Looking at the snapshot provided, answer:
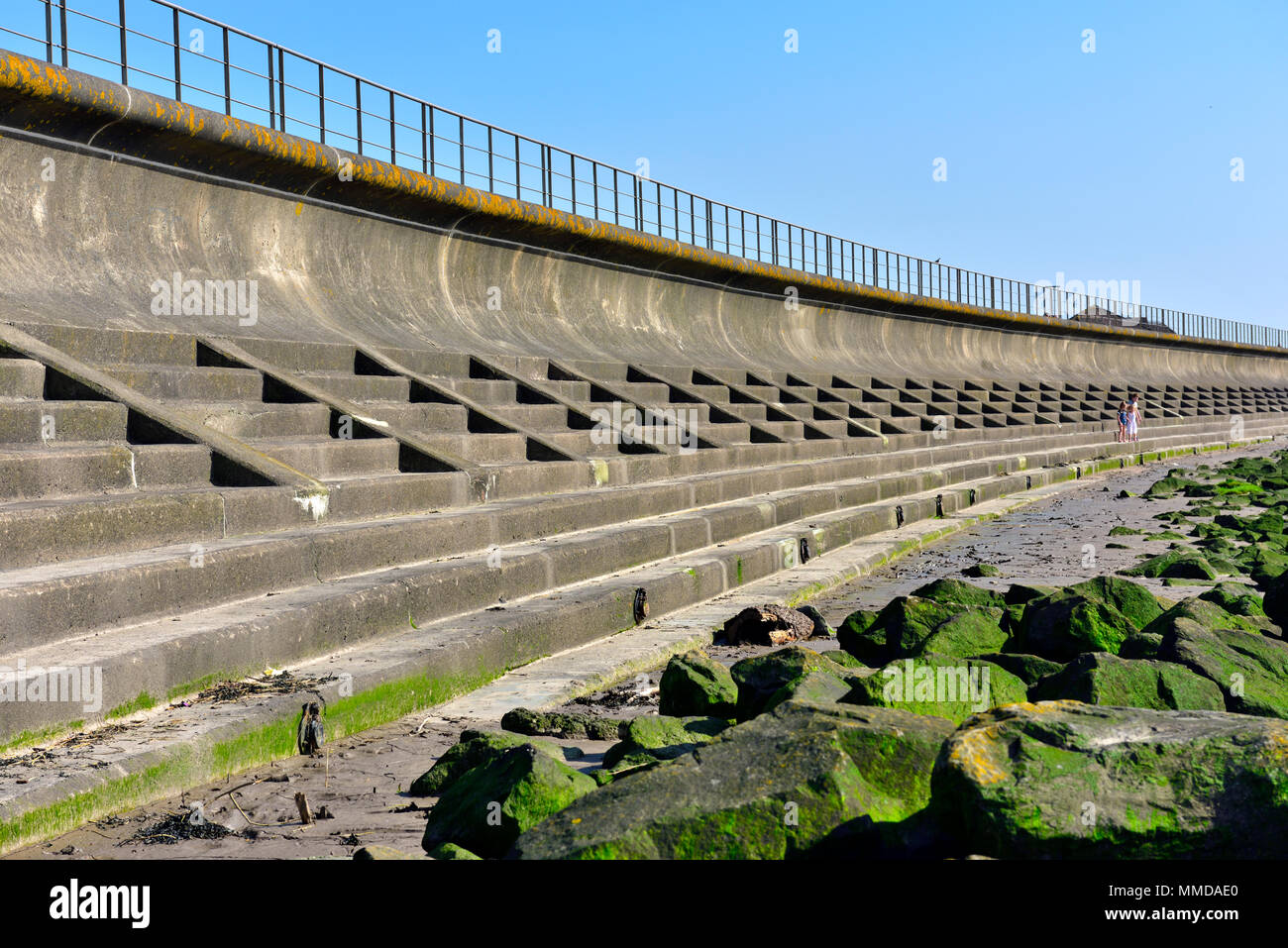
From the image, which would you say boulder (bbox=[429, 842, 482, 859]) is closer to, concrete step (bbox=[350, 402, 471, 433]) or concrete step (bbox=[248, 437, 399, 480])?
concrete step (bbox=[248, 437, 399, 480])

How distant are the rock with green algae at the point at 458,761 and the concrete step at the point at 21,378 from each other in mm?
3609

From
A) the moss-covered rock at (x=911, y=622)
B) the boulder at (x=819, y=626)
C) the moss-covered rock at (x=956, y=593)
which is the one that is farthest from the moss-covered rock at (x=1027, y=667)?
the boulder at (x=819, y=626)

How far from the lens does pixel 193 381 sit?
782 centimetres

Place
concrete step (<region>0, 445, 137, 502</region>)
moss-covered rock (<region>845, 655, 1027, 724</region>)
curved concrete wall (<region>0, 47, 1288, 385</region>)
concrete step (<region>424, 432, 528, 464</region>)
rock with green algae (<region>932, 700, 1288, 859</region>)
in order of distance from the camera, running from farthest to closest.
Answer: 1. concrete step (<region>424, 432, 528, 464</region>)
2. curved concrete wall (<region>0, 47, 1288, 385</region>)
3. concrete step (<region>0, 445, 137, 502</region>)
4. moss-covered rock (<region>845, 655, 1027, 724</region>)
5. rock with green algae (<region>932, 700, 1288, 859</region>)

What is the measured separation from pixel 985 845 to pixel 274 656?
3243mm

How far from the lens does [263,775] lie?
422cm

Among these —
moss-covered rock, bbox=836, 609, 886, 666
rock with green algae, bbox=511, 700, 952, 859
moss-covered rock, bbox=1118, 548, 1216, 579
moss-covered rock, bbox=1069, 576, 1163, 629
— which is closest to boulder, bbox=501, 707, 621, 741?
rock with green algae, bbox=511, 700, 952, 859

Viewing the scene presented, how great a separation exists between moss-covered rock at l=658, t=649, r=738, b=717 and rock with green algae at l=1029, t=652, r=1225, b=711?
137 centimetres

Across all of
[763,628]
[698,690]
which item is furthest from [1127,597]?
[698,690]

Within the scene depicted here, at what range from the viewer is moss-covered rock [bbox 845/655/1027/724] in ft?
14.3

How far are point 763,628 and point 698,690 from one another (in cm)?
200

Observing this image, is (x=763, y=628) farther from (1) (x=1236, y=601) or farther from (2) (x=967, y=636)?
(1) (x=1236, y=601)

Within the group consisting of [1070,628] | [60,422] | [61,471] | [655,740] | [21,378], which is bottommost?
[655,740]
